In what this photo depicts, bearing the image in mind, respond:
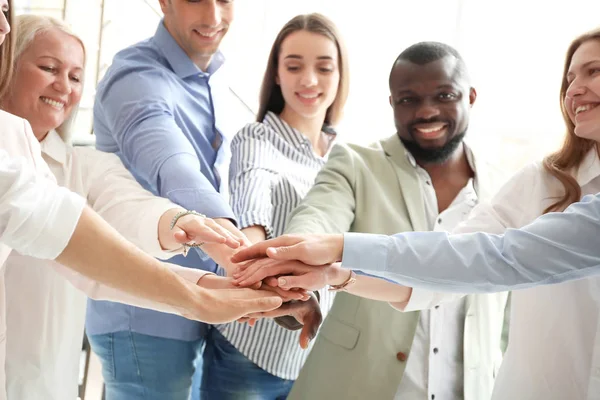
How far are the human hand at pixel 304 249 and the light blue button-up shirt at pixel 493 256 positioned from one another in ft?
0.24

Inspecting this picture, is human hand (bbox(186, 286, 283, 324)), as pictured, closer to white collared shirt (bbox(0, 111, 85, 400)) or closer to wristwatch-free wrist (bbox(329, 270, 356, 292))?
wristwatch-free wrist (bbox(329, 270, 356, 292))

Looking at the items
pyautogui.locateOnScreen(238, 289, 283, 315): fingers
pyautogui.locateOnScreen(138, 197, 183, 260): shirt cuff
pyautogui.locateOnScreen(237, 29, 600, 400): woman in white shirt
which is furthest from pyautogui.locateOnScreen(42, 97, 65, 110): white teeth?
pyautogui.locateOnScreen(238, 289, 283, 315): fingers

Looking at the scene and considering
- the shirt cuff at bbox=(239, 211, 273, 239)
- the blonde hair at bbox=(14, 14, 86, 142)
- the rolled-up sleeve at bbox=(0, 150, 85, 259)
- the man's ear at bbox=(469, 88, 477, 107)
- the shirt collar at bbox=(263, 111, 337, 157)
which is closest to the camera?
the rolled-up sleeve at bbox=(0, 150, 85, 259)

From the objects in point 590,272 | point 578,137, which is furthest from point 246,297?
point 578,137

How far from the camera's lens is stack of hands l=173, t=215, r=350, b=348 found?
175cm

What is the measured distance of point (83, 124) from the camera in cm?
424

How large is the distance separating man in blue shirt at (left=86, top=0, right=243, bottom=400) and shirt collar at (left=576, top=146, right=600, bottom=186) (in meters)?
0.80

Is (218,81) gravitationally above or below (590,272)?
above

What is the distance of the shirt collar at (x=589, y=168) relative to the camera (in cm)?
178

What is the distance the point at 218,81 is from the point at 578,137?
3.26 feet

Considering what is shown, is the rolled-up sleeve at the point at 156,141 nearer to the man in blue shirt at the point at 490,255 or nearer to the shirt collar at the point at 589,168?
the man in blue shirt at the point at 490,255

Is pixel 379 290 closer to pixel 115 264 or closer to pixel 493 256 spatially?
pixel 493 256

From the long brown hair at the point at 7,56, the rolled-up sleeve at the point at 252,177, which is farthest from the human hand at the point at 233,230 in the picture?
the long brown hair at the point at 7,56

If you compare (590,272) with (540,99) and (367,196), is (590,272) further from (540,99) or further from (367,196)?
(540,99)
